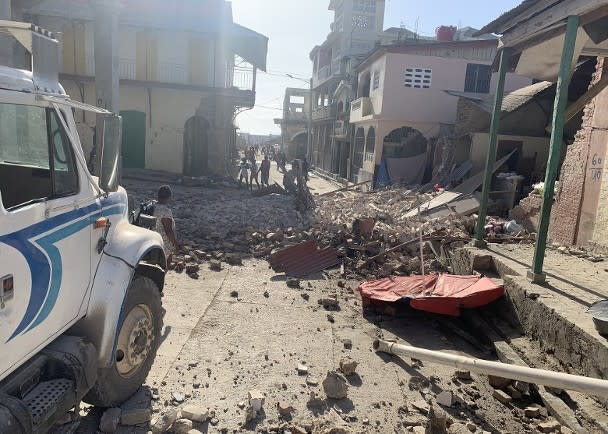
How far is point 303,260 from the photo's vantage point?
7.70m

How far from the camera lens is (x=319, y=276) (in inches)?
293

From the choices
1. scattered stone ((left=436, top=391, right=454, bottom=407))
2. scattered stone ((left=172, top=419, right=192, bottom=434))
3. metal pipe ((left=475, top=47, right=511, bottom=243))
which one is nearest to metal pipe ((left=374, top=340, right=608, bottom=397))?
scattered stone ((left=436, top=391, right=454, bottom=407))

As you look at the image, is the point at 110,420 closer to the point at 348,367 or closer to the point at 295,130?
the point at 348,367

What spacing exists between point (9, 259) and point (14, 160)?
0.95m

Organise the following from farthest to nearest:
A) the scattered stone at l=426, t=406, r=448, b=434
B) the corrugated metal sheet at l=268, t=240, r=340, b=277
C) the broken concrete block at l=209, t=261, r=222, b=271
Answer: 1. the corrugated metal sheet at l=268, t=240, r=340, b=277
2. the broken concrete block at l=209, t=261, r=222, b=271
3. the scattered stone at l=426, t=406, r=448, b=434

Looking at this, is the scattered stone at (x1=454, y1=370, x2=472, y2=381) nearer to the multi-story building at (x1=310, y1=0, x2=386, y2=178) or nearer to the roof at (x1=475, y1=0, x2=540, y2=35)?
the roof at (x1=475, y1=0, x2=540, y2=35)

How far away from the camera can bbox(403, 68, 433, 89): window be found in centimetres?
1995

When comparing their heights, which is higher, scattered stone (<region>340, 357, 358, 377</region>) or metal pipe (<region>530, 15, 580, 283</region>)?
metal pipe (<region>530, 15, 580, 283</region>)

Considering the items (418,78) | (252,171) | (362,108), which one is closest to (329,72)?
(362,108)

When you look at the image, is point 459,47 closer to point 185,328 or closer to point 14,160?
point 185,328

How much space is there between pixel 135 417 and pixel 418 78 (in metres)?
19.6

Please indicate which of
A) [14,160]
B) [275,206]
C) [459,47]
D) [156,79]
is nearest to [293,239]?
[275,206]

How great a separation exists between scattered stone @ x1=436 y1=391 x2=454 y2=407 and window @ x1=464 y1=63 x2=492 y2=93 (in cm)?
1896

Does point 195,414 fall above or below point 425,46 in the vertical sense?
below
